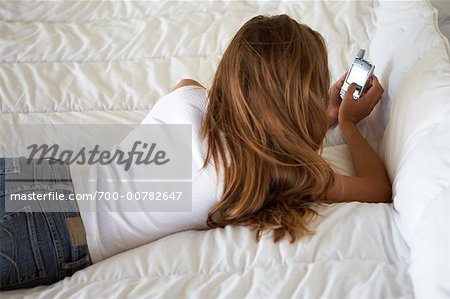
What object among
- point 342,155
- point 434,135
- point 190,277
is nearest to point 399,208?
point 434,135

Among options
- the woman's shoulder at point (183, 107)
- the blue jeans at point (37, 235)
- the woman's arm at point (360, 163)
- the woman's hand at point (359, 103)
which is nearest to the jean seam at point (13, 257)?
the blue jeans at point (37, 235)

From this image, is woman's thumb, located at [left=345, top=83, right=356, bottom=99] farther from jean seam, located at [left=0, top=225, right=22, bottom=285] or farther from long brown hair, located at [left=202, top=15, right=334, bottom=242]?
jean seam, located at [left=0, top=225, right=22, bottom=285]

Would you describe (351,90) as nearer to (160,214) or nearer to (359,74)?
(359,74)

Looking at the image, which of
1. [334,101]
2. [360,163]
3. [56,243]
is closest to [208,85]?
[334,101]

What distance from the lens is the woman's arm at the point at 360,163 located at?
0.99 m

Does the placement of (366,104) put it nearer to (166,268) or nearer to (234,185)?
(234,185)

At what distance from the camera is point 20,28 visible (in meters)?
1.40

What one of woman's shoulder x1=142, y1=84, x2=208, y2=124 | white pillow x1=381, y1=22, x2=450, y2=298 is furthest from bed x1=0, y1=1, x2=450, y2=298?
woman's shoulder x1=142, y1=84, x2=208, y2=124

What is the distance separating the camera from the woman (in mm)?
920

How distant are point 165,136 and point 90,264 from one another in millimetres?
253

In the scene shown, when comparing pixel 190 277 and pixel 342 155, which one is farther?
pixel 342 155

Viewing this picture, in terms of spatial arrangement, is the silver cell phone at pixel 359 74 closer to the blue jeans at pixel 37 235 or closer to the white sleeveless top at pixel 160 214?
the white sleeveless top at pixel 160 214

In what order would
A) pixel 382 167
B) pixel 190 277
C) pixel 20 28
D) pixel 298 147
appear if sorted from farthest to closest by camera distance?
pixel 20 28
pixel 382 167
pixel 298 147
pixel 190 277

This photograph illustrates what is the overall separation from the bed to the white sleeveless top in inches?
1.8
